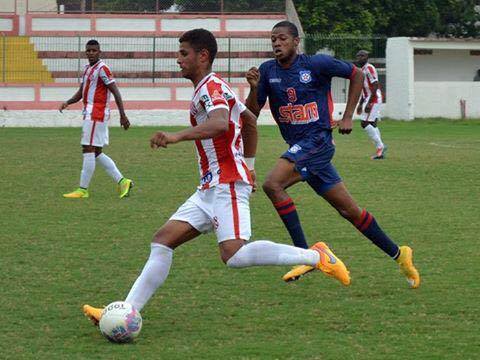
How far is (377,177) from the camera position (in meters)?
17.1

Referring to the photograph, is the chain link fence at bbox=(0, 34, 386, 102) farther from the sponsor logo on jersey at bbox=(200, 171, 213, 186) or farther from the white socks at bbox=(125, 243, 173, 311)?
the white socks at bbox=(125, 243, 173, 311)

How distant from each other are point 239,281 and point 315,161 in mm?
1103

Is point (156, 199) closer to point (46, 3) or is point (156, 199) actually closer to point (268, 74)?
point (268, 74)

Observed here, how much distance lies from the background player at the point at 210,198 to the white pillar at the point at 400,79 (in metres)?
30.0

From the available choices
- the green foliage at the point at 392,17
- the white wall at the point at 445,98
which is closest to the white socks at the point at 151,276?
the white wall at the point at 445,98

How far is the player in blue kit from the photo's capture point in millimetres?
8453

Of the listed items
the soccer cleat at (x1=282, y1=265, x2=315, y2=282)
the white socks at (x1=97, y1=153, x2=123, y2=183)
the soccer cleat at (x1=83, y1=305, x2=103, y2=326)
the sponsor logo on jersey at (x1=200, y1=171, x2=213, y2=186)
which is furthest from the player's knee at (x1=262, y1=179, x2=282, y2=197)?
the white socks at (x1=97, y1=153, x2=123, y2=183)

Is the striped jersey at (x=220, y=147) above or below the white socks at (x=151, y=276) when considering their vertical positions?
above

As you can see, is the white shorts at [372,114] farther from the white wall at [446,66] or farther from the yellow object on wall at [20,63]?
the white wall at [446,66]

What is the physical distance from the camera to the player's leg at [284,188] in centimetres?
854

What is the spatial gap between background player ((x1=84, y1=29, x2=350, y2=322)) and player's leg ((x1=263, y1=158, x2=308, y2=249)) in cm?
160

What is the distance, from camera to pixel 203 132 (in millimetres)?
6422

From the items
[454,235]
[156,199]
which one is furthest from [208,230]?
[156,199]

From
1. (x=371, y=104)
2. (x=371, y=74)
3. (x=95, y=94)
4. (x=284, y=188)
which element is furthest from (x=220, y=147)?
(x=371, y=74)
